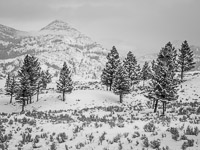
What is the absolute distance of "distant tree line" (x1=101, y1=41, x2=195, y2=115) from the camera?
27797mm

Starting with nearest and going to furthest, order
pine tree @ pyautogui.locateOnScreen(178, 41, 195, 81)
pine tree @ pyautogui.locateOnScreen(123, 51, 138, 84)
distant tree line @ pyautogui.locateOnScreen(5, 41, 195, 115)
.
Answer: distant tree line @ pyautogui.locateOnScreen(5, 41, 195, 115) → pine tree @ pyautogui.locateOnScreen(178, 41, 195, 81) → pine tree @ pyautogui.locateOnScreen(123, 51, 138, 84)

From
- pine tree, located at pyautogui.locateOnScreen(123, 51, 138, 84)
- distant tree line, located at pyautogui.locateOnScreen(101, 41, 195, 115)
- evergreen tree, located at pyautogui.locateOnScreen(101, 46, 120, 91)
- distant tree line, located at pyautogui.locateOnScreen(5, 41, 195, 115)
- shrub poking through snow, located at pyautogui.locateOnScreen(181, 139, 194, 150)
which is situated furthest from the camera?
pine tree, located at pyautogui.locateOnScreen(123, 51, 138, 84)

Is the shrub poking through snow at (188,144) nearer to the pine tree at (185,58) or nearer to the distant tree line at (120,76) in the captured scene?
the distant tree line at (120,76)

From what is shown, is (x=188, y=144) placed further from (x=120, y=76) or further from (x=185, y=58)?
(x=185, y=58)

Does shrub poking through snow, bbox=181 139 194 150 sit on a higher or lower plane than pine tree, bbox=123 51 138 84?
lower

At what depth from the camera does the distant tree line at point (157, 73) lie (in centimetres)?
2780

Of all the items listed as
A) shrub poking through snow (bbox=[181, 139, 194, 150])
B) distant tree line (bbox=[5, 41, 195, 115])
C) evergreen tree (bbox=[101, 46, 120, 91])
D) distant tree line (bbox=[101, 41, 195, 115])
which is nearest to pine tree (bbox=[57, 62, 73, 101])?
distant tree line (bbox=[5, 41, 195, 115])

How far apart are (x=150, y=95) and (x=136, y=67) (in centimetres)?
4150

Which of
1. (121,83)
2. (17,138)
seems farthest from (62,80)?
(17,138)

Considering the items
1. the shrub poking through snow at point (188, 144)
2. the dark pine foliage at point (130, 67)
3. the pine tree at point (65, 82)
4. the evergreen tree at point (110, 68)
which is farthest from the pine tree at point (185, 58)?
the shrub poking through snow at point (188, 144)

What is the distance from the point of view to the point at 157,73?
1176 inches

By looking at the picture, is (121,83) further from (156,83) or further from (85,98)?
(156,83)

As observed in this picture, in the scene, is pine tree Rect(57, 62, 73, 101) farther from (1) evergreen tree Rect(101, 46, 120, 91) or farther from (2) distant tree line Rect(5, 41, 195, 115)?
(1) evergreen tree Rect(101, 46, 120, 91)

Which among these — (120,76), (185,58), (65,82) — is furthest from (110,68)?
(185,58)
